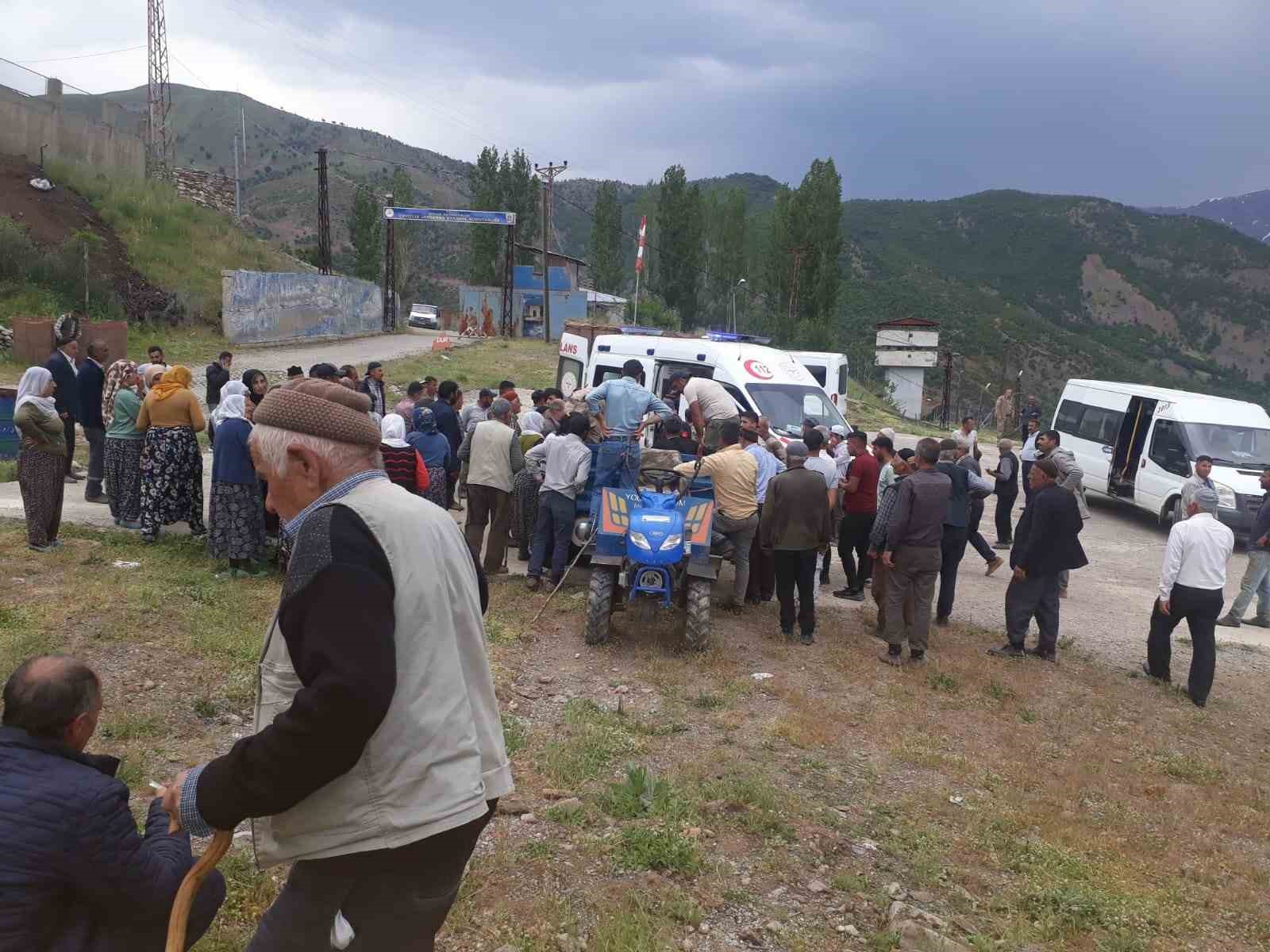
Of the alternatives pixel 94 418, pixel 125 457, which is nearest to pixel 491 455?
pixel 125 457

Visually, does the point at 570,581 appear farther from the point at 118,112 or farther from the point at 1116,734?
the point at 118,112

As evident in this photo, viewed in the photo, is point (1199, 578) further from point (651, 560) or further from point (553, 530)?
point (553, 530)

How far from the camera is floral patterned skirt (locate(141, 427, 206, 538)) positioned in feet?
27.8

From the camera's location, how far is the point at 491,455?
9.16 metres

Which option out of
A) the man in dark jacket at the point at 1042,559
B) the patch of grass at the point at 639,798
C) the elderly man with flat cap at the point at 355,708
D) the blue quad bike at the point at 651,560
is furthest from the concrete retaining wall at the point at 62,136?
the elderly man with flat cap at the point at 355,708

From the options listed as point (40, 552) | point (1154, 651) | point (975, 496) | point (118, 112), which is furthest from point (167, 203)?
point (1154, 651)

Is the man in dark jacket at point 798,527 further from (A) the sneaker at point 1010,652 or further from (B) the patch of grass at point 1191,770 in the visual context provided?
(B) the patch of grass at point 1191,770

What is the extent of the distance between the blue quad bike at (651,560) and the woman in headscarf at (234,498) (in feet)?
9.89

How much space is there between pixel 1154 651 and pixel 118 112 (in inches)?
1799

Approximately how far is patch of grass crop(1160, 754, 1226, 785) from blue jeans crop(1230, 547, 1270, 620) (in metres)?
4.73

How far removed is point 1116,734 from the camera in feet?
22.7

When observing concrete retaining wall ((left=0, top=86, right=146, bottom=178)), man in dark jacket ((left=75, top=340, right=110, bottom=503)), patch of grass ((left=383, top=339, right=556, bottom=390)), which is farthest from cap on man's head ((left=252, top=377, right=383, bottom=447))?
concrete retaining wall ((left=0, top=86, right=146, bottom=178))

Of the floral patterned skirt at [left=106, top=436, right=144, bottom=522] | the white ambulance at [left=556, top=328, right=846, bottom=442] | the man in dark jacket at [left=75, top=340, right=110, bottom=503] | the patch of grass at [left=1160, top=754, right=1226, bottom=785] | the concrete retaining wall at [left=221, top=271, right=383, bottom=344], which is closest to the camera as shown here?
the patch of grass at [left=1160, top=754, right=1226, bottom=785]

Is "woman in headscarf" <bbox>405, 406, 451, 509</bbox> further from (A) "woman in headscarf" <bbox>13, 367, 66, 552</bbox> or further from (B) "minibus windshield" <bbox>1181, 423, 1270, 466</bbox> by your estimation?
(B) "minibus windshield" <bbox>1181, 423, 1270, 466</bbox>
